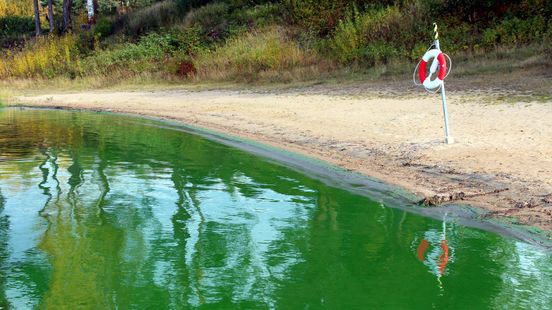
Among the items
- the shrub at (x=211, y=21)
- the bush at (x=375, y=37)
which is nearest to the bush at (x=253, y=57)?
the bush at (x=375, y=37)

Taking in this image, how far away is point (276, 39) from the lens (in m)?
25.3

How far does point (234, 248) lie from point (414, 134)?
6.06 metres

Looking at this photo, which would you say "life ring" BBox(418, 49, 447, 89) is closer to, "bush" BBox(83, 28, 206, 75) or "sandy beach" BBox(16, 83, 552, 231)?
"sandy beach" BBox(16, 83, 552, 231)

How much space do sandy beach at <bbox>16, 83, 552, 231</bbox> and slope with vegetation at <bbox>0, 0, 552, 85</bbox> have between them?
3230 millimetres

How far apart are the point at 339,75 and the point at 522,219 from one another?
13.7 metres

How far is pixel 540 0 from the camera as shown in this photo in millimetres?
20219

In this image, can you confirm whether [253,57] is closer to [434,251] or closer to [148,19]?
[148,19]

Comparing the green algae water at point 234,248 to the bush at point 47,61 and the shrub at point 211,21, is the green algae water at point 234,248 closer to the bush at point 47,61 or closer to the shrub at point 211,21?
the shrub at point 211,21

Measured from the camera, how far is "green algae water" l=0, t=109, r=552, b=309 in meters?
5.50

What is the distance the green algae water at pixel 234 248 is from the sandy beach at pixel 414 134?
924mm

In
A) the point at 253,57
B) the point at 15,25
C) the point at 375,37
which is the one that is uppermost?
the point at 15,25

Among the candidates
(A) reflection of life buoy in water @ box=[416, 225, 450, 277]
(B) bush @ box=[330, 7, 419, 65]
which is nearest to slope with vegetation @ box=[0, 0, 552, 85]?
(B) bush @ box=[330, 7, 419, 65]

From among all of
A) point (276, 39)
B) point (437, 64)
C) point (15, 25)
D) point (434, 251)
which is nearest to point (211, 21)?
point (276, 39)

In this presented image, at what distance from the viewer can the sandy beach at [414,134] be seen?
330 inches
